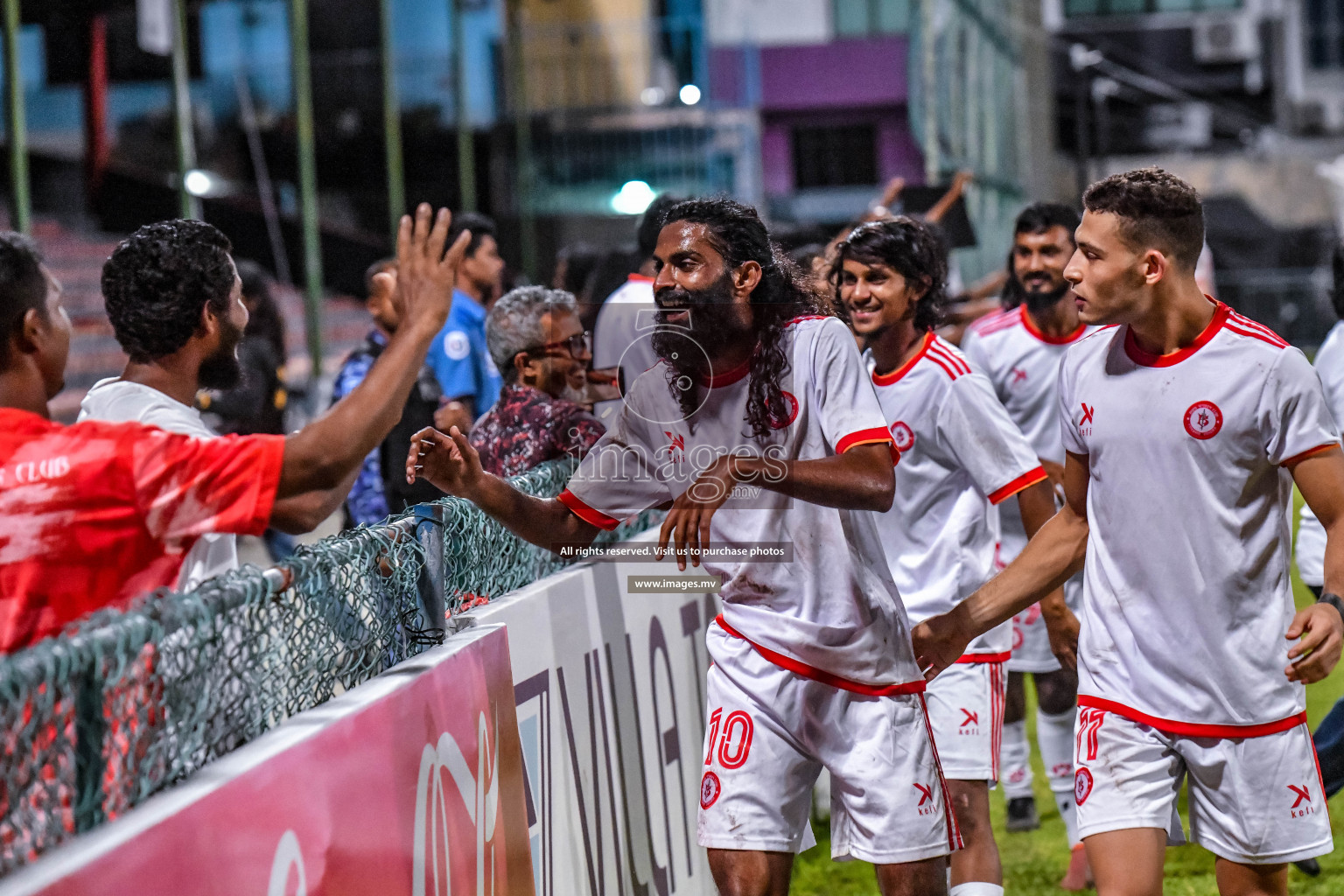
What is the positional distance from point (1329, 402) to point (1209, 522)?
2632 millimetres

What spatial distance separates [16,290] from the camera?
9.45 feet

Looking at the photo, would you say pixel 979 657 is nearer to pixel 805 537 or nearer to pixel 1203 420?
pixel 805 537

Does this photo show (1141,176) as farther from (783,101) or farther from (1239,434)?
(783,101)

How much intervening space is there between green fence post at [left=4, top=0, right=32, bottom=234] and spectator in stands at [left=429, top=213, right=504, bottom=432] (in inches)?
150

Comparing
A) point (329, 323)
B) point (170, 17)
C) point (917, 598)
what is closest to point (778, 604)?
point (917, 598)

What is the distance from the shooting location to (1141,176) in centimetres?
365

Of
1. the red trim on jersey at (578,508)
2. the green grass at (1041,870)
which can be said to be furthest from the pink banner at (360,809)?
the green grass at (1041,870)

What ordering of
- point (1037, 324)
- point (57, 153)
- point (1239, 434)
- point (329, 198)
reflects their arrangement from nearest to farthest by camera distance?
point (1239, 434) → point (1037, 324) → point (57, 153) → point (329, 198)

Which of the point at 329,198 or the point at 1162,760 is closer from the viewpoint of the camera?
the point at 1162,760

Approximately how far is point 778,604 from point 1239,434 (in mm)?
1140

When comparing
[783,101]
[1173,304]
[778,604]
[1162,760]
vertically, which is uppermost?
[783,101]

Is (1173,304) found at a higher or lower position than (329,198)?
lower

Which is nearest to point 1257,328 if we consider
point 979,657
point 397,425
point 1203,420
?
point 1203,420

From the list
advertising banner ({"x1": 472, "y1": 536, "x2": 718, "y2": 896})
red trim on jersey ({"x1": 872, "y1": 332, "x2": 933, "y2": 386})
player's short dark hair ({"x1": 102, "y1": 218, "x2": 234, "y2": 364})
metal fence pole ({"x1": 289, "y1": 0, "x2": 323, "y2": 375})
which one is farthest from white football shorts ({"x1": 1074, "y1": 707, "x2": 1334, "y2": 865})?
metal fence pole ({"x1": 289, "y1": 0, "x2": 323, "y2": 375})
